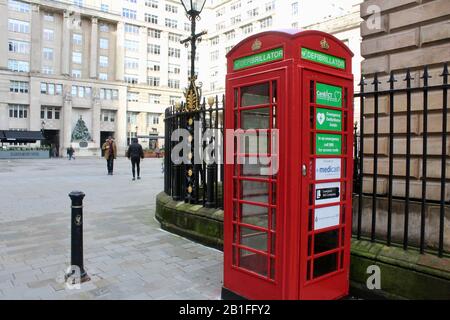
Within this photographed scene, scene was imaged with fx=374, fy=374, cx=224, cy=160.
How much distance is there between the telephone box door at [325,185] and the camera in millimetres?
3096

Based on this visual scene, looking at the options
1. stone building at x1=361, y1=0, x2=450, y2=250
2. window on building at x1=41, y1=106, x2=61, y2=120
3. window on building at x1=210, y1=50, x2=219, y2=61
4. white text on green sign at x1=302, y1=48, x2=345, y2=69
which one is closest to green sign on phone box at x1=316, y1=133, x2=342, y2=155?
white text on green sign at x1=302, y1=48, x2=345, y2=69

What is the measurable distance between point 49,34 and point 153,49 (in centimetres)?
1576

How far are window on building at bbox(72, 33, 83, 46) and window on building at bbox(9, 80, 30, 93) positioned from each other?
29.5 feet

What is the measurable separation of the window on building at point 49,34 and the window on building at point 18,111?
9.89m

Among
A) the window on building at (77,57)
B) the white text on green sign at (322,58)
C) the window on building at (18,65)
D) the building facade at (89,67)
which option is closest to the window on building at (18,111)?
the building facade at (89,67)

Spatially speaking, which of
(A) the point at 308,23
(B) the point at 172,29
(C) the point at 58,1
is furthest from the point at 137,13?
(A) the point at 308,23

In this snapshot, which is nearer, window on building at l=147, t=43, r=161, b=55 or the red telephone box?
the red telephone box

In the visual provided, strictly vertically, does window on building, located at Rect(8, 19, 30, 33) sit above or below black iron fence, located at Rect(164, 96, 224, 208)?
above

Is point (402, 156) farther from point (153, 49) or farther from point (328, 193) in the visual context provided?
point (153, 49)

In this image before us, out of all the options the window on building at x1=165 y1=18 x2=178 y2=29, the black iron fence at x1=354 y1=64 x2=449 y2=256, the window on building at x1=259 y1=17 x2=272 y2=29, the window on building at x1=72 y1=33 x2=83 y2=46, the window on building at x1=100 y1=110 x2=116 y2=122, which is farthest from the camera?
the window on building at x1=165 y1=18 x2=178 y2=29

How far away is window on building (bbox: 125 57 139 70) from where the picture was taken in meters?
58.0

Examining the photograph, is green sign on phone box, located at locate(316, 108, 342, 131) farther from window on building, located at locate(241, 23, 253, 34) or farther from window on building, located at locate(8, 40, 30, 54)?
window on building, located at locate(241, 23, 253, 34)

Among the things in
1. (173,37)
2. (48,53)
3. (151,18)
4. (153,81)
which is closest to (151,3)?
(151,18)
